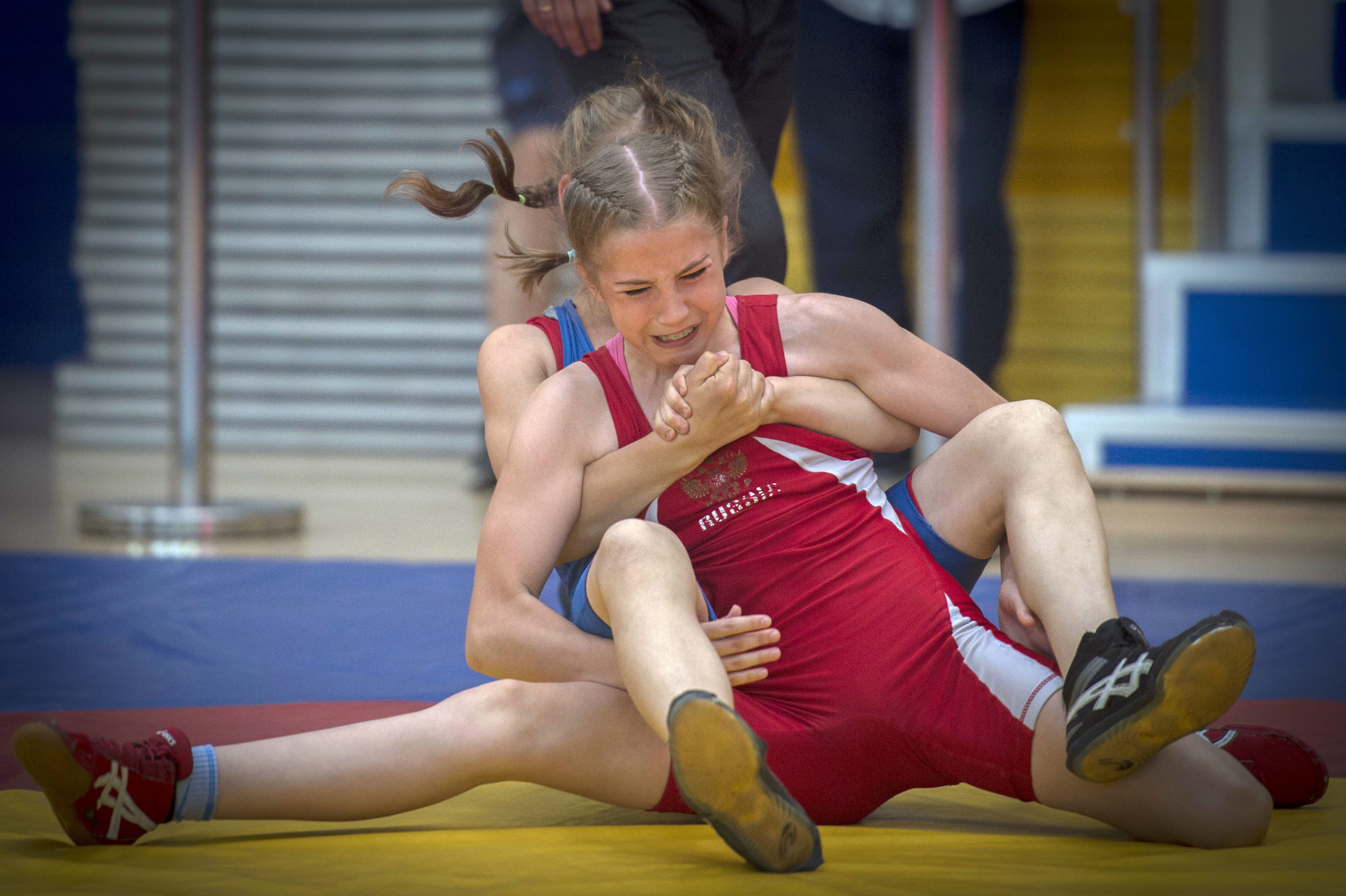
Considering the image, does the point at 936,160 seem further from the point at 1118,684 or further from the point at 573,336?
the point at 1118,684

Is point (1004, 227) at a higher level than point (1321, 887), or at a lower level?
higher

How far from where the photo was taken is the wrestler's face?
4.78ft

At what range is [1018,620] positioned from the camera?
1.45 m

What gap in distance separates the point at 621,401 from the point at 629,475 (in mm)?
88

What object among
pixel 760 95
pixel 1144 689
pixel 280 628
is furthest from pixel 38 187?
pixel 1144 689

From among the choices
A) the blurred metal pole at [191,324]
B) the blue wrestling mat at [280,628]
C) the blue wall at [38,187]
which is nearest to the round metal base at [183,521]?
the blurred metal pole at [191,324]

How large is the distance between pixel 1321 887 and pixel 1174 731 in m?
0.15

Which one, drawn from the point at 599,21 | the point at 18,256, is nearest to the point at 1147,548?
the point at 599,21

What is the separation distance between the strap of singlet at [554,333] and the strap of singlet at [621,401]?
21cm

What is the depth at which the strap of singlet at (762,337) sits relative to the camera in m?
1.58

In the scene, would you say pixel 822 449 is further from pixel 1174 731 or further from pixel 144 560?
pixel 144 560

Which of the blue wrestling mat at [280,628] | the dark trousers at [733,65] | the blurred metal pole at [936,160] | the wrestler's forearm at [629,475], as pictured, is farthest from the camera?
the blurred metal pole at [936,160]

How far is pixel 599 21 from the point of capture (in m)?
2.21

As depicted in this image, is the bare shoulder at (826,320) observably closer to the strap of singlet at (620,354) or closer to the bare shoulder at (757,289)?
the bare shoulder at (757,289)
